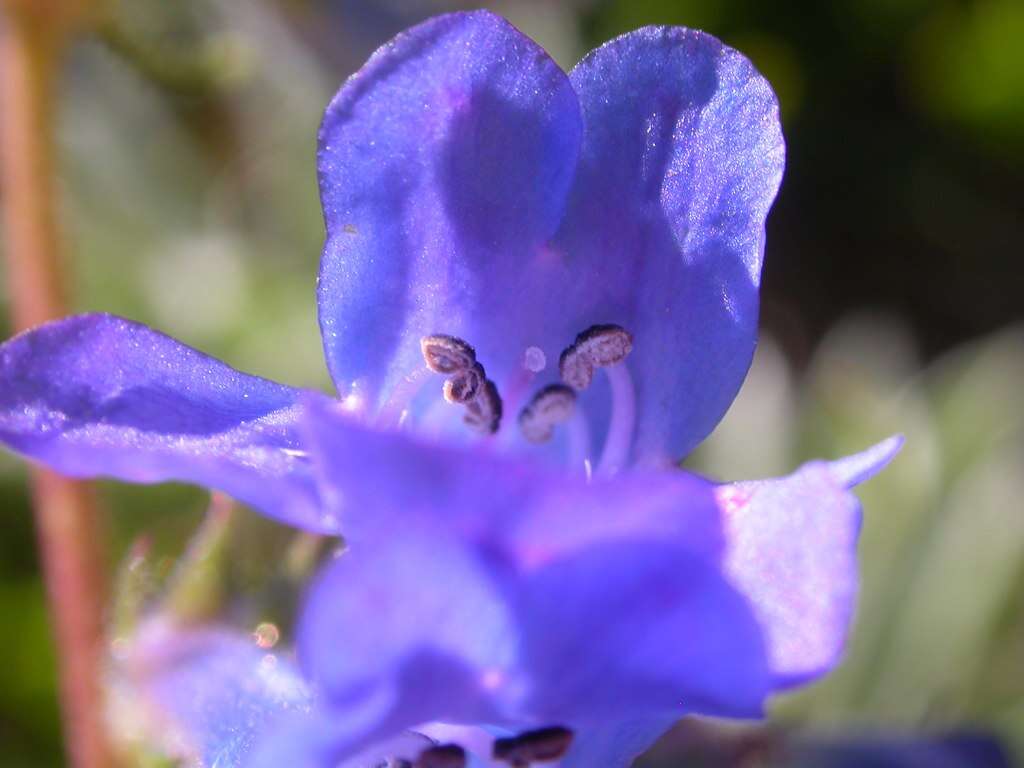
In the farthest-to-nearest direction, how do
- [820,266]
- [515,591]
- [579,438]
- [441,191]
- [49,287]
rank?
1. [820,266]
2. [49,287]
3. [579,438]
4. [441,191]
5. [515,591]

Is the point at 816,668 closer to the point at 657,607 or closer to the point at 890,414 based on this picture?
the point at 657,607

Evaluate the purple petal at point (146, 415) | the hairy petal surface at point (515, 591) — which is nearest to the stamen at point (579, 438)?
the purple petal at point (146, 415)

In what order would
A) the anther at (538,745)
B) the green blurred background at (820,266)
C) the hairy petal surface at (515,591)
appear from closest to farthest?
the hairy petal surface at (515,591) < the anther at (538,745) < the green blurred background at (820,266)

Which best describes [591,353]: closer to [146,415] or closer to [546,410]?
[546,410]

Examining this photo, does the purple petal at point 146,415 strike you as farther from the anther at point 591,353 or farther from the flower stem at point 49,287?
the flower stem at point 49,287

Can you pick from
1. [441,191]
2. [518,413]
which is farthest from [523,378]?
[441,191]

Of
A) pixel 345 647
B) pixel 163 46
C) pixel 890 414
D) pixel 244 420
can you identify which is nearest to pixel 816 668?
pixel 345 647
